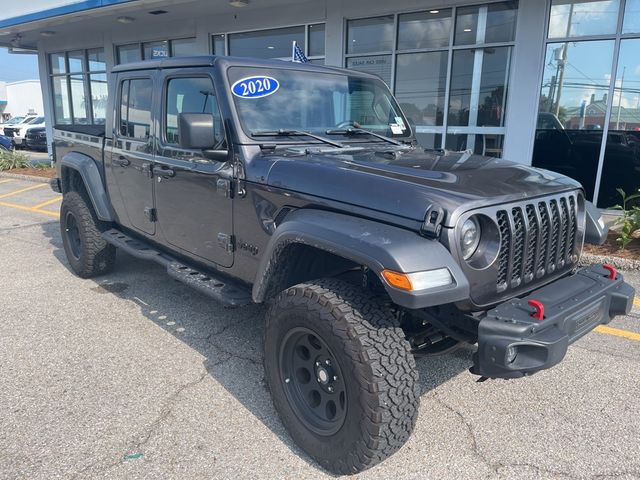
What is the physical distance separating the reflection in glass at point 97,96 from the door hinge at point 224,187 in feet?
42.7

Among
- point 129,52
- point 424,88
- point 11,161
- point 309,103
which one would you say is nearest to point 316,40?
point 424,88

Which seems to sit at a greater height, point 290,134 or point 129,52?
point 129,52

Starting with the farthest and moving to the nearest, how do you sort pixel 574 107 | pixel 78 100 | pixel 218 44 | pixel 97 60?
pixel 78 100, pixel 97 60, pixel 218 44, pixel 574 107

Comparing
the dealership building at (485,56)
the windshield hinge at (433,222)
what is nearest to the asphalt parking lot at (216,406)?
the windshield hinge at (433,222)

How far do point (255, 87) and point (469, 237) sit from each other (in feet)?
5.88

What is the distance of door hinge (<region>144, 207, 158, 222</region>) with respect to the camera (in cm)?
412

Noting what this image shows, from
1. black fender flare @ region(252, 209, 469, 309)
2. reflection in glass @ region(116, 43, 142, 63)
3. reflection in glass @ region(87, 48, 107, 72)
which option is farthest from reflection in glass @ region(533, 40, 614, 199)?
reflection in glass @ region(87, 48, 107, 72)

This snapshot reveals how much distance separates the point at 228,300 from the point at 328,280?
35.9 inches

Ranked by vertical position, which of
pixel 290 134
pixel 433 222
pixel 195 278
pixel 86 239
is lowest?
pixel 86 239

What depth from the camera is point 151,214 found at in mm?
4152

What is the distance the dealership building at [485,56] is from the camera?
7.56 metres

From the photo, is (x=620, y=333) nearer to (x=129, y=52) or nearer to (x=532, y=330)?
(x=532, y=330)

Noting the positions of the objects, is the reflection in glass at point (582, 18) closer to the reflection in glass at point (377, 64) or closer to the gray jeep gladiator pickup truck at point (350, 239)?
the reflection in glass at point (377, 64)

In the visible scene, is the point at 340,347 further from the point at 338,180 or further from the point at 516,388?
the point at 516,388
